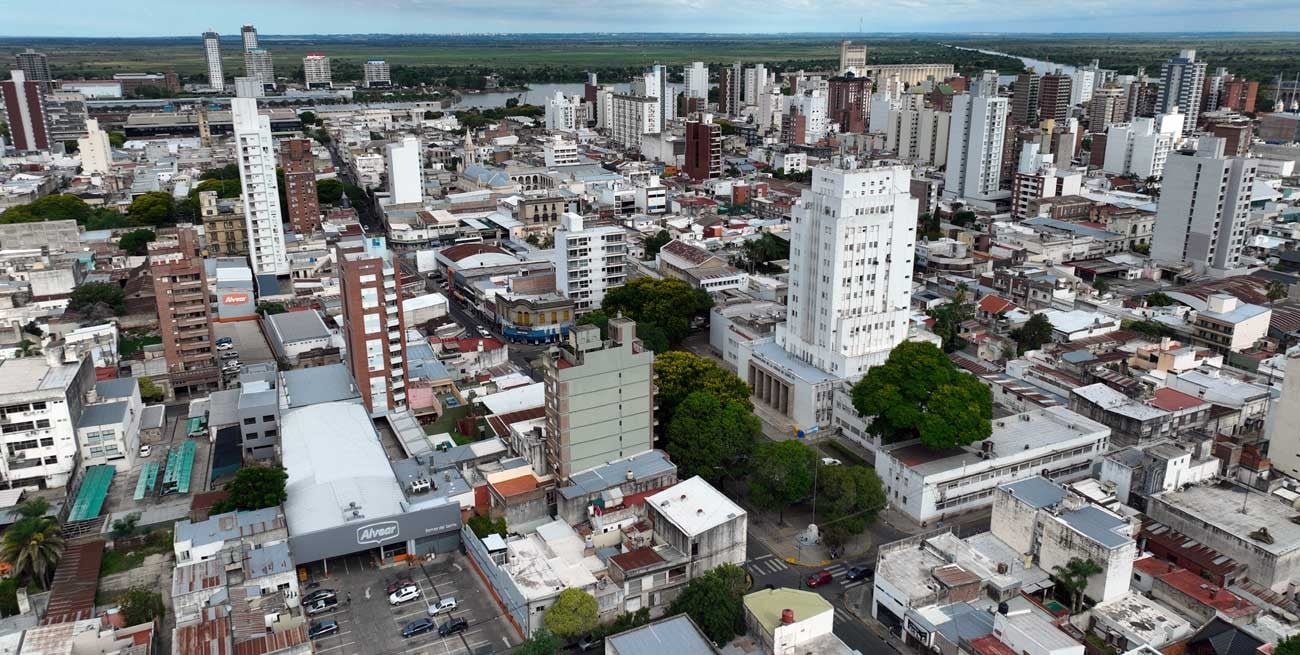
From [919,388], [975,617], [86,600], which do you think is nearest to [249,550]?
[86,600]

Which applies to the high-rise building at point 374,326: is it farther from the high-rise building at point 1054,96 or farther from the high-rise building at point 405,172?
the high-rise building at point 1054,96

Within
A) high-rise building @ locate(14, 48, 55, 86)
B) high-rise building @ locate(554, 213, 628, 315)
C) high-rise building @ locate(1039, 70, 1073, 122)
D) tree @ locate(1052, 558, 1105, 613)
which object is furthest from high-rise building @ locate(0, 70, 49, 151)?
high-rise building @ locate(1039, 70, 1073, 122)

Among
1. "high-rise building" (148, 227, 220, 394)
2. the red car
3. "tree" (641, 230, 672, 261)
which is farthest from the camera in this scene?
"tree" (641, 230, 672, 261)

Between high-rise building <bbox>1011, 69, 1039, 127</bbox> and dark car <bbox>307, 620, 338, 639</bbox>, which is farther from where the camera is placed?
high-rise building <bbox>1011, 69, 1039, 127</bbox>

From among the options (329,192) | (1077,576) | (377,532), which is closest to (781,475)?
(1077,576)

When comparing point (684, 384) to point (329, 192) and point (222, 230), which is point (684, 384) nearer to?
point (222, 230)

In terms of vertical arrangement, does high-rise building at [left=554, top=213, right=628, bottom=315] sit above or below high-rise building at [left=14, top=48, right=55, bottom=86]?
below

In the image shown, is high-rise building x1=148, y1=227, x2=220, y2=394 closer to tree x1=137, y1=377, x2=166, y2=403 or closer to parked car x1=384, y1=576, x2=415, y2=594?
tree x1=137, y1=377, x2=166, y2=403

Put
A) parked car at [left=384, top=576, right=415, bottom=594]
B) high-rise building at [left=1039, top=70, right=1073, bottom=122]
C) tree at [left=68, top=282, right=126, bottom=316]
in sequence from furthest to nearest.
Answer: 1. high-rise building at [left=1039, top=70, right=1073, bottom=122]
2. tree at [left=68, top=282, right=126, bottom=316]
3. parked car at [left=384, top=576, right=415, bottom=594]

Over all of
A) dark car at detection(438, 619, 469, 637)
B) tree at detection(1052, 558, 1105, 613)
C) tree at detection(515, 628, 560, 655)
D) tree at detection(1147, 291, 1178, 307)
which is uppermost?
tree at detection(1147, 291, 1178, 307)
